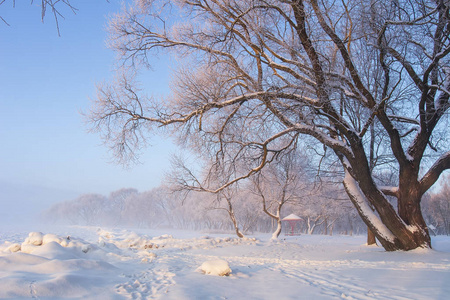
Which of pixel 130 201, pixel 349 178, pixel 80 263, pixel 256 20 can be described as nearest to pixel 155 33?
pixel 256 20

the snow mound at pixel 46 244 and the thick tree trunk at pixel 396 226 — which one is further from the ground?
the thick tree trunk at pixel 396 226

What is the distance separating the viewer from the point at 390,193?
10102 mm

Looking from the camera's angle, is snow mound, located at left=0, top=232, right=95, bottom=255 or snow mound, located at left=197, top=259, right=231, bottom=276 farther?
snow mound, located at left=0, top=232, right=95, bottom=255

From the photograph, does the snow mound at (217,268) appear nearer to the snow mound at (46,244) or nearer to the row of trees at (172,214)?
the snow mound at (46,244)

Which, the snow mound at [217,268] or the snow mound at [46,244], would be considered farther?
the snow mound at [46,244]

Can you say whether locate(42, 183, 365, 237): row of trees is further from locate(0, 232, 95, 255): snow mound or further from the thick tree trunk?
locate(0, 232, 95, 255): snow mound

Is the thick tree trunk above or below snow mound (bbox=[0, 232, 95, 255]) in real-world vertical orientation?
above

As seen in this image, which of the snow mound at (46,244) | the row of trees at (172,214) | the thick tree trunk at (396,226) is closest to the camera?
the snow mound at (46,244)

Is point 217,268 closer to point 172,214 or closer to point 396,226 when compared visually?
point 396,226

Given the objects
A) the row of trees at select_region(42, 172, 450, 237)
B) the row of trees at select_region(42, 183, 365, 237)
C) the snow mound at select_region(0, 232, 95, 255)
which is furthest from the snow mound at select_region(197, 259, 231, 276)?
the row of trees at select_region(42, 183, 365, 237)

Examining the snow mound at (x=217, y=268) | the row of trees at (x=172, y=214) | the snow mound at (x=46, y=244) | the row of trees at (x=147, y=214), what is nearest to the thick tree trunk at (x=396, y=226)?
the snow mound at (x=217, y=268)

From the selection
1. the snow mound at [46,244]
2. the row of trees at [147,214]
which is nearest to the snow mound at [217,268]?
the snow mound at [46,244]

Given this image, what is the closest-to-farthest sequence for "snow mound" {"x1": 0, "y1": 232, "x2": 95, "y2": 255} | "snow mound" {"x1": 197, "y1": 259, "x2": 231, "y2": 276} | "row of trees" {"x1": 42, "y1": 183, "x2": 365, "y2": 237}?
"snow mound" {"x1": 197, "y1": 259, "x2": 231, "y2": 276} → "snow mound" {"x1": 0, "y1": 232, "x2": 95, "y2": 255} → "row of trees" {"x1": 42, "y1": 183, "x2": 365, "y2": 237}

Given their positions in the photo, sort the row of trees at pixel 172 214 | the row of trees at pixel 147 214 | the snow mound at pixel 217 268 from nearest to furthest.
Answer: the snow mound at pixel 217 268, the row of trees at pixel 172 214, the row of trees at pixel 147 214
